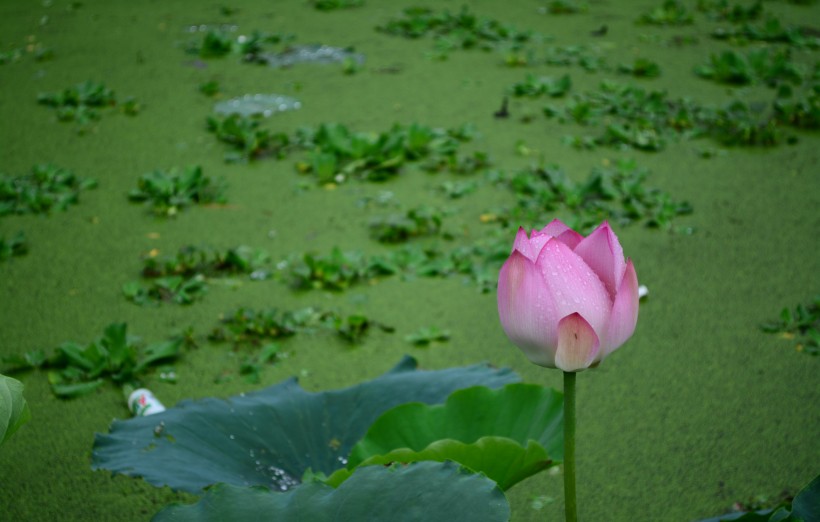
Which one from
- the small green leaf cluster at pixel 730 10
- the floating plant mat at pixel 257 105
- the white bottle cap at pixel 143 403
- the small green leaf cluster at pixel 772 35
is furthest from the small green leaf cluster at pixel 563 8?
the white bottle cap at pixel 143 403

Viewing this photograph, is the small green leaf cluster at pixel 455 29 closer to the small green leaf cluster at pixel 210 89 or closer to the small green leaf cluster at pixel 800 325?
the small green leaf cluster at pixel 210 89

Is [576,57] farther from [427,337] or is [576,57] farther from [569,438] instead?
[569,438]

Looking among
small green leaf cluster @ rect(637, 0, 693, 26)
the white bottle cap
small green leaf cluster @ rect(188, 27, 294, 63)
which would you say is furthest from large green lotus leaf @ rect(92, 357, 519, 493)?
small green leaf cluster @ rect(637, 0, 693, 26)

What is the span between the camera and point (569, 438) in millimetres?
719

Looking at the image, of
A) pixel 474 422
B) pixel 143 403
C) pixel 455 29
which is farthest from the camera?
pixel 455 29

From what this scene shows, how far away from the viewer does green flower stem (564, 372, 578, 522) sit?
0.71m

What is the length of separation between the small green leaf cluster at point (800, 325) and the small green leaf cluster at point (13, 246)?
176 centimetres

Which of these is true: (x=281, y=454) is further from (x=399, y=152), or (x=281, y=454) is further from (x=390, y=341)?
(x=399, y=152)

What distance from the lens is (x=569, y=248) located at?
72 cm

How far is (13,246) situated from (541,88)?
184 centimetres

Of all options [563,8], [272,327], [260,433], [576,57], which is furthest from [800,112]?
[260,433]

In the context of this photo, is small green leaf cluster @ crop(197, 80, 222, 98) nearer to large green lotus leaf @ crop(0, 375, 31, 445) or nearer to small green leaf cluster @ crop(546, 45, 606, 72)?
small green leaf cluster @ crop(546, 45, 606, 72)

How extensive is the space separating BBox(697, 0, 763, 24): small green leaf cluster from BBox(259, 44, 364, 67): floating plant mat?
171 cm

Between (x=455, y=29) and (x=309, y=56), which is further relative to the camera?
(x=455, y=29)
